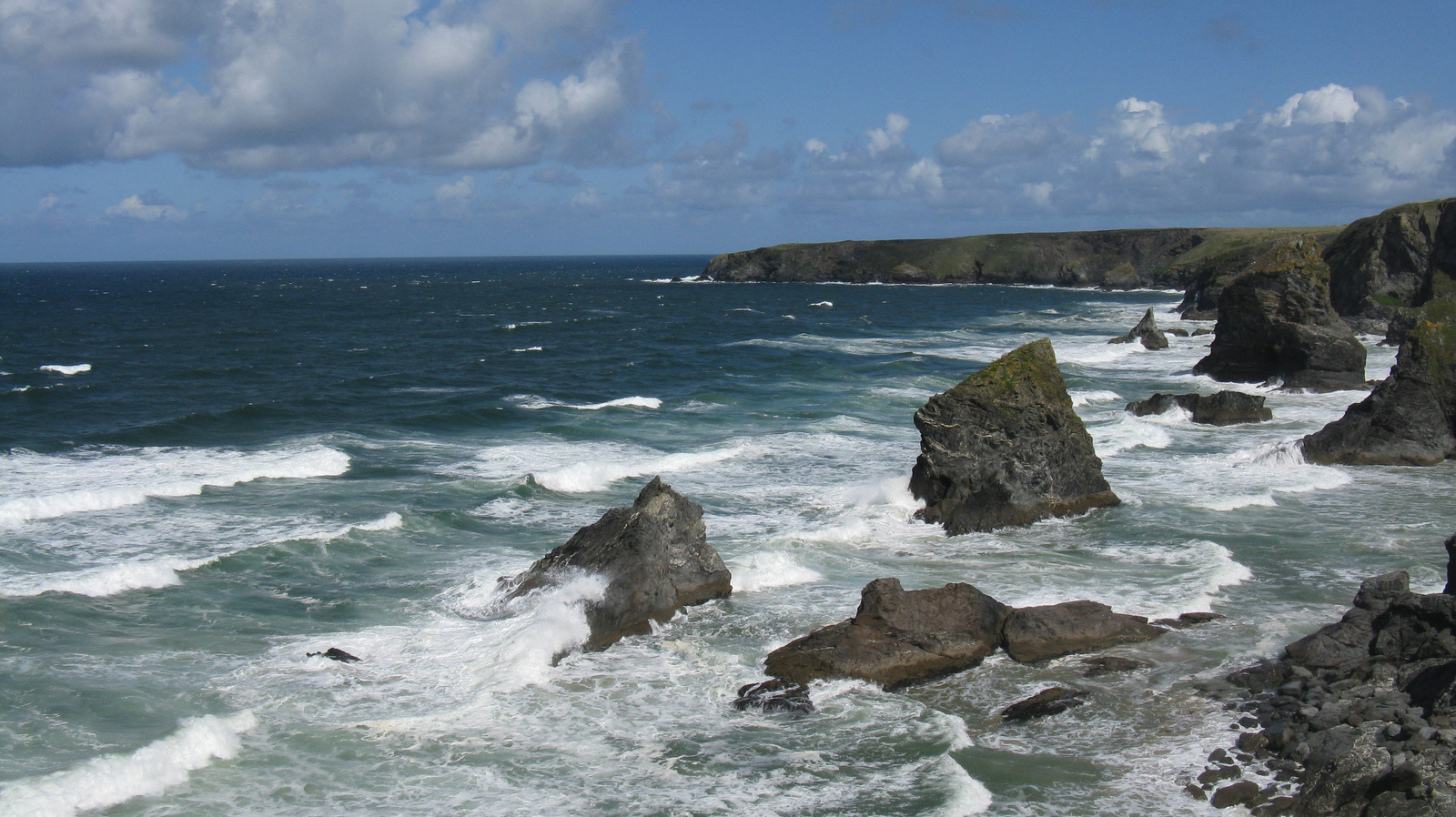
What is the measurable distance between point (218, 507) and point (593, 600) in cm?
1384

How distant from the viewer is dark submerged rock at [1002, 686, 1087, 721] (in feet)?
47.2

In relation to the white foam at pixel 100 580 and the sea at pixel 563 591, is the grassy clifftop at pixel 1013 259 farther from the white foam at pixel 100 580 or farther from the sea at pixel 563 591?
the white foam at pixel 100 580

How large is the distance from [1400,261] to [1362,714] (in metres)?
68.4

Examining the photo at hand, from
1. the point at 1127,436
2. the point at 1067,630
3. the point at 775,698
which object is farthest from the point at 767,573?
the point at 1127,436

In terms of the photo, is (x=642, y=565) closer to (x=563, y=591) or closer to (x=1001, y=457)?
(x=563, y=591)

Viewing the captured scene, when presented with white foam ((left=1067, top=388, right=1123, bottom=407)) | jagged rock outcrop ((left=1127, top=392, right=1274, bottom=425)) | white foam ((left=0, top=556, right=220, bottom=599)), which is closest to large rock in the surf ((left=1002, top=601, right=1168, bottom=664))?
white foam ((left=0, top=556, right=220, bottom=599))

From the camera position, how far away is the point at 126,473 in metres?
30.9

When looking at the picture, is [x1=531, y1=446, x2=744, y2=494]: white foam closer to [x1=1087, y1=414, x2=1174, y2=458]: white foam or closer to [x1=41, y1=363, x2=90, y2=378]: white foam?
[x1=1087, y1=414, x2=1174, y2=458]: white foam

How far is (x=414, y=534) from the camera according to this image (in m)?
24.6

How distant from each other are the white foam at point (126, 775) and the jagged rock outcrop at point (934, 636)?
7826 mm

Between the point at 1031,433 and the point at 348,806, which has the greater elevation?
the point at 1031,433

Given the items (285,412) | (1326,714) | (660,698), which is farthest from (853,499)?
(285,412)

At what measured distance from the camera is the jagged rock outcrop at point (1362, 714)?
1130 centimetres

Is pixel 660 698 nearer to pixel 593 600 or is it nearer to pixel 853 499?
pixel 593 600
